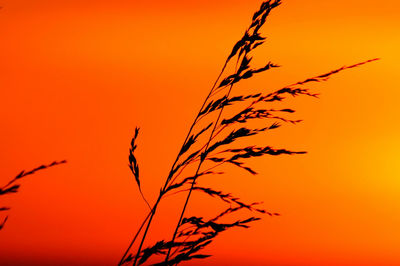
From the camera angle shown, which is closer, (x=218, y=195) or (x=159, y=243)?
(x=159, y=243)

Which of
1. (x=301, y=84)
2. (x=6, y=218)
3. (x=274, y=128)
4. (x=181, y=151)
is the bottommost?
(x=6, y=218)

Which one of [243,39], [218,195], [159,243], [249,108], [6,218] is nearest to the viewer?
[6,218]

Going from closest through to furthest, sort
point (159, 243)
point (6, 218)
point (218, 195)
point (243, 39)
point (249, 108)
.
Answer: point (6, 218) < point (159, 243) < point (218, 195) < point (249, 108) < point (243, 39)

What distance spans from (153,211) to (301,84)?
71cm

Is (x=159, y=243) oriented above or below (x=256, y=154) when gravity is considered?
below

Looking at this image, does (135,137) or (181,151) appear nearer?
(181,151)

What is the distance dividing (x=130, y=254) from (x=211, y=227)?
10.8 inches

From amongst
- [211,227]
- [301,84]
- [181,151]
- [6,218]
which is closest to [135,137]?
[181,151]

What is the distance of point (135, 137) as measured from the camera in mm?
2330

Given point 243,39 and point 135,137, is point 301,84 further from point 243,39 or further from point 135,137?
point 135,137

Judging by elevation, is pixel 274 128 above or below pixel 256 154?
above

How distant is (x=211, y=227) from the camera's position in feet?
6.82

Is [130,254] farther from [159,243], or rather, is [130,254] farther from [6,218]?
[6,218]

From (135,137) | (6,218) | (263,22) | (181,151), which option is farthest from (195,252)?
(263,22)
